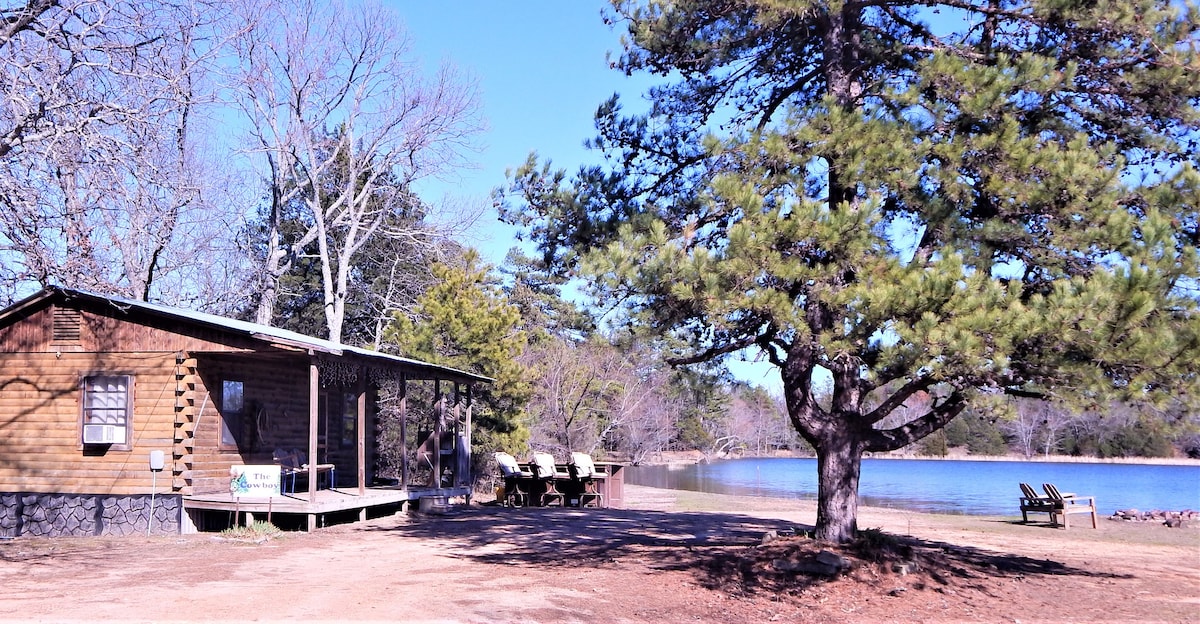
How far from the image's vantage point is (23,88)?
972 centimetres

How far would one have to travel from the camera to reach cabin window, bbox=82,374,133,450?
14.5m

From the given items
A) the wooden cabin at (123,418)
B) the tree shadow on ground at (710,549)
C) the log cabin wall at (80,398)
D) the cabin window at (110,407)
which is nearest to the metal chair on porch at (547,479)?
the tree shadow on ground at (710,549)

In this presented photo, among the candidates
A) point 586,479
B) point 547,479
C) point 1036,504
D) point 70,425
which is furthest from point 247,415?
point 1036,504

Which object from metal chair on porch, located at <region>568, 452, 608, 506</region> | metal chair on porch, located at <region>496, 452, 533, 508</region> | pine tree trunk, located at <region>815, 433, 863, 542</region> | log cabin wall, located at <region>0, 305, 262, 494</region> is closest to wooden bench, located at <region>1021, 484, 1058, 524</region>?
metal chair on porch, located at <region>568, 452, 608, 506</region>

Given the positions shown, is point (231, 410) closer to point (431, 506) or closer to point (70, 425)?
point (70, 425)

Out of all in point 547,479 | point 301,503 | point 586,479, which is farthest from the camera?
point 586,479

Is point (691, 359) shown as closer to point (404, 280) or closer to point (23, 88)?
point (23, 88)

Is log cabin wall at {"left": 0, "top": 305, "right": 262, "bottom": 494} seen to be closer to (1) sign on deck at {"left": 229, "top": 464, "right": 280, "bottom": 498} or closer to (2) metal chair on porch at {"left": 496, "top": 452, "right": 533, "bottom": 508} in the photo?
(1) sign on deck at {"left": 229, "top": 464, "right": 280, "bottom": 498}

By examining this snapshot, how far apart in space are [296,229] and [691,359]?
69.9ft

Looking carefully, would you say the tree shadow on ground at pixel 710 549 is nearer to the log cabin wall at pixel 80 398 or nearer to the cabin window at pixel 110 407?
the log cabin wall at pixel 80 398

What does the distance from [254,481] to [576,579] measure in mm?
6671

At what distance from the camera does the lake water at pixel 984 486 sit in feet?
104

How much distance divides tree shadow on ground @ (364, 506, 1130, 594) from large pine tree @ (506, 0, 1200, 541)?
2.26 feet

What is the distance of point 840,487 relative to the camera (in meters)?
10.8
